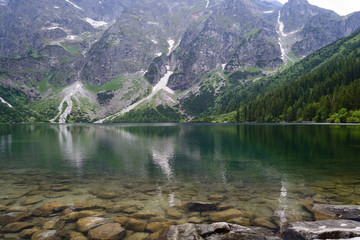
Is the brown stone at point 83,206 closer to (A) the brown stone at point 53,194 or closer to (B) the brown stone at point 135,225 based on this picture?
(A) the brown stone at point 53,194

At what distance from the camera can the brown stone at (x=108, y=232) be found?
1327cm

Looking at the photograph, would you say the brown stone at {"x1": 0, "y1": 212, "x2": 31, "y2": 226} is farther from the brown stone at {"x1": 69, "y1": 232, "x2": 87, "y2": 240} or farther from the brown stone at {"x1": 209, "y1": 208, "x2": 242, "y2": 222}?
the brown stone at {"x1": 209, "y1": 208, "x2": 242, "y2": 222}

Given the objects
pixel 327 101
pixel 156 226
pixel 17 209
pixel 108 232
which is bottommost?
pixel 17 209

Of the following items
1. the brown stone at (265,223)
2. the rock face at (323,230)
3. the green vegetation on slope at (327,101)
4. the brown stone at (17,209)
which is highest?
the green vegetation on slope at (327,101)

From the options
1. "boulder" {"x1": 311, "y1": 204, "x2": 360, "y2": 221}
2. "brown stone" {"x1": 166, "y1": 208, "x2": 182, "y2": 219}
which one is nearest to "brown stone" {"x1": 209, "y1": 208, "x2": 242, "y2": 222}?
"brown stone" {"x1": 166, "y1": 208, "x2": 182, "y2": 219}

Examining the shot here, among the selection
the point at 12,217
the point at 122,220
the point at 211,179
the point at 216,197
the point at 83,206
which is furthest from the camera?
the point at 211,179

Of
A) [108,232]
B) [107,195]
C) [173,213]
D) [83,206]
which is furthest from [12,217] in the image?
[173,213]

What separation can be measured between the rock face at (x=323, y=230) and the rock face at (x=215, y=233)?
53.1 inches

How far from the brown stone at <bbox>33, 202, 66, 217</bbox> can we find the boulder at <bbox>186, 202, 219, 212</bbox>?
1113cm

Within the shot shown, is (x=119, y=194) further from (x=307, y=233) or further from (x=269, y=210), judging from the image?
(x=307, y=233)

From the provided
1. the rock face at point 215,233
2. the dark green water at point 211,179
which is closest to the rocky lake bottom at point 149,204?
the dark green water at point 211,179

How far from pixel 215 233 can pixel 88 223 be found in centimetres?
915

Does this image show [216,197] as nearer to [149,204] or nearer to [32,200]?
[149,204]

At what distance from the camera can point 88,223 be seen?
1512 cm
